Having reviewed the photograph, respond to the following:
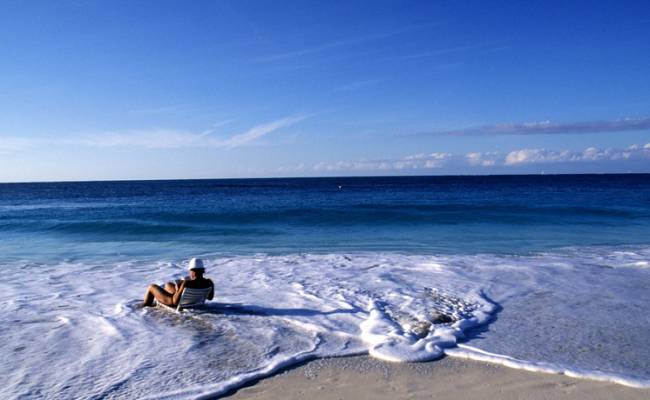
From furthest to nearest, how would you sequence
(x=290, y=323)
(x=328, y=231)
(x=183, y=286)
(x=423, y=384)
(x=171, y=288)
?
(x=328, y=231) → (x=171, y=288) → (x=183, y=286) → (x=290, y=323) → (x=423, y=384)

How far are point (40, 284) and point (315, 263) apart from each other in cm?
626

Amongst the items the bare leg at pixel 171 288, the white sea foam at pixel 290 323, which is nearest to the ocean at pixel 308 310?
the white sea foam at pixel 290 323

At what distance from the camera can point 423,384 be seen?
16.1 feet

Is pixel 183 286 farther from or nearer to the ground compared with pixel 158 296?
farther from the ground

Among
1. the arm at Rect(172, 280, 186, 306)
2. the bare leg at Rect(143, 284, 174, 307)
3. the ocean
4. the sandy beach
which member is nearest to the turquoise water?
the ocean

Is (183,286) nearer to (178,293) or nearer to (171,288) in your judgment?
(178,293)

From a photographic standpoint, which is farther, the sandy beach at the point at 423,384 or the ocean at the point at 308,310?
the ocean at the point at 308,310

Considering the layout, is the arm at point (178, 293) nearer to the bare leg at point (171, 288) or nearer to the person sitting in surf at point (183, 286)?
the person sitting in surf at point (183, 286)

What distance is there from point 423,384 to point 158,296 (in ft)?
15.7

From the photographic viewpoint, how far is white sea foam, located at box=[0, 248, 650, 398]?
5.28 m

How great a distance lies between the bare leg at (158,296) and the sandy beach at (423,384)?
3183 mm

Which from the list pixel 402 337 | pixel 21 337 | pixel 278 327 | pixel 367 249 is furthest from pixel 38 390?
pixel 367 249

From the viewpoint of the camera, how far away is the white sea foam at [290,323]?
5.28 m

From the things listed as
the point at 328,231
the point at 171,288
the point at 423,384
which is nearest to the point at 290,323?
the point at 171,288
